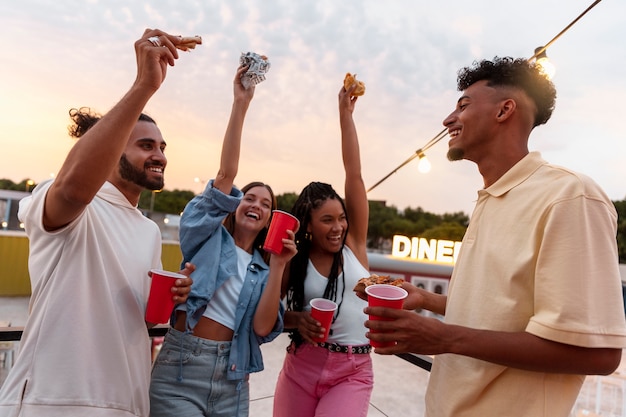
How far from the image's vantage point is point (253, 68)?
2.05m

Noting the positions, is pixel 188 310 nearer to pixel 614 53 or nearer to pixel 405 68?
pixel 614 53

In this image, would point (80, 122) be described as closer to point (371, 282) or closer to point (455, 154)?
point (371, 282)

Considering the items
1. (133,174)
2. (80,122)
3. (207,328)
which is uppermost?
(80,122)

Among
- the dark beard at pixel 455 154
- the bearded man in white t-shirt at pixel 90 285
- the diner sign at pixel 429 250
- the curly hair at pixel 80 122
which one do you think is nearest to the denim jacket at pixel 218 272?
the bearded man in white t-shirt at pixel 90 285

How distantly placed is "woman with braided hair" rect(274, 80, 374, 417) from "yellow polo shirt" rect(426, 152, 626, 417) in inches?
30.2

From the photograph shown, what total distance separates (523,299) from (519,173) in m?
0.43

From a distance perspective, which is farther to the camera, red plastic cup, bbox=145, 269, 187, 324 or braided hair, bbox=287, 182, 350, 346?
braided hair, bbox=287, 182, 350, 346

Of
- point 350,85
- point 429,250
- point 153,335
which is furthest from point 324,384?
point 429,250

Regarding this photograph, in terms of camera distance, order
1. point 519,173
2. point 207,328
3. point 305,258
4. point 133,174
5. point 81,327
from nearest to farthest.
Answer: point 519,173 < point 81,327 < point 133,174 < point 207,328 < point 305,258

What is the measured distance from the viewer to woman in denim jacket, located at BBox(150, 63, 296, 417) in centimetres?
174

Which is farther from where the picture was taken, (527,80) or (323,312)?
(323,312)

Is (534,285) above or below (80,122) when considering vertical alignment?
below

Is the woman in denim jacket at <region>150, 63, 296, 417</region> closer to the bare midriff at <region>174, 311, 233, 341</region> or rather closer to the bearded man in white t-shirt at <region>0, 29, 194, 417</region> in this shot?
the bare midriff at <region>174, 311, 233, 341</region>

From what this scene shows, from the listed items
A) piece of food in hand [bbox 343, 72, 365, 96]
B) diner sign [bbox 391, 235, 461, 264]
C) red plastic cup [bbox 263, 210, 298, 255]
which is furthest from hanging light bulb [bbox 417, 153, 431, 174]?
diner sign [bbox 391, 235, 461, 264]
